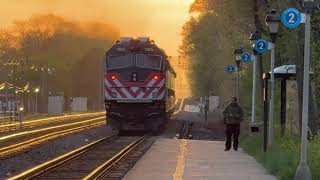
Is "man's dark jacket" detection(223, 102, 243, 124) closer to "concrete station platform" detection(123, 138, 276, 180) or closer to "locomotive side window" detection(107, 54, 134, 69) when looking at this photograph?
"concrete station platform" detection(123, 138, 276, 180)

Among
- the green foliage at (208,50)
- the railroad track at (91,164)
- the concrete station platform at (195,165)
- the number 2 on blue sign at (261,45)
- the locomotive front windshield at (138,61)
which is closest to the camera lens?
the concrete station platform at (195,165)

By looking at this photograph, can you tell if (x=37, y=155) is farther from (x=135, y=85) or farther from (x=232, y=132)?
(x=135, y=85)

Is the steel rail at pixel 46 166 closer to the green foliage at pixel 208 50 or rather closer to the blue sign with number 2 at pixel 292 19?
the blue sign with number 2 at pixel 292 19

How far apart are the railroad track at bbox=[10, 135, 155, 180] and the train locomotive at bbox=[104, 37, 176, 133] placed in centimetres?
612

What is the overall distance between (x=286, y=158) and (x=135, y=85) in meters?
17.5

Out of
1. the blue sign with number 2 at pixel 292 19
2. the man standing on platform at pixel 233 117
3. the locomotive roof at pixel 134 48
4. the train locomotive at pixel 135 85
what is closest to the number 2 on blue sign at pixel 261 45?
the man standing on platform at pixel 233 117

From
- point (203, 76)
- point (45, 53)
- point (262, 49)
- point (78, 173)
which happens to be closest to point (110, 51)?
point (262, 49)

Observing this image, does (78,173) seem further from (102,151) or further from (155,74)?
(155,74)

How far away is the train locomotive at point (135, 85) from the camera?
3381 centimetres

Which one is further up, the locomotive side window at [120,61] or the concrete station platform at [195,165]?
the locomotive side window at [120,61]

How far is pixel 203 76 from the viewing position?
2960 inches

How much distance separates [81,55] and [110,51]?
7310 cm

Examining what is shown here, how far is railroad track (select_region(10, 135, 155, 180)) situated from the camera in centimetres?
1662

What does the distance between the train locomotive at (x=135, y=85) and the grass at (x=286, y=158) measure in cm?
1168
